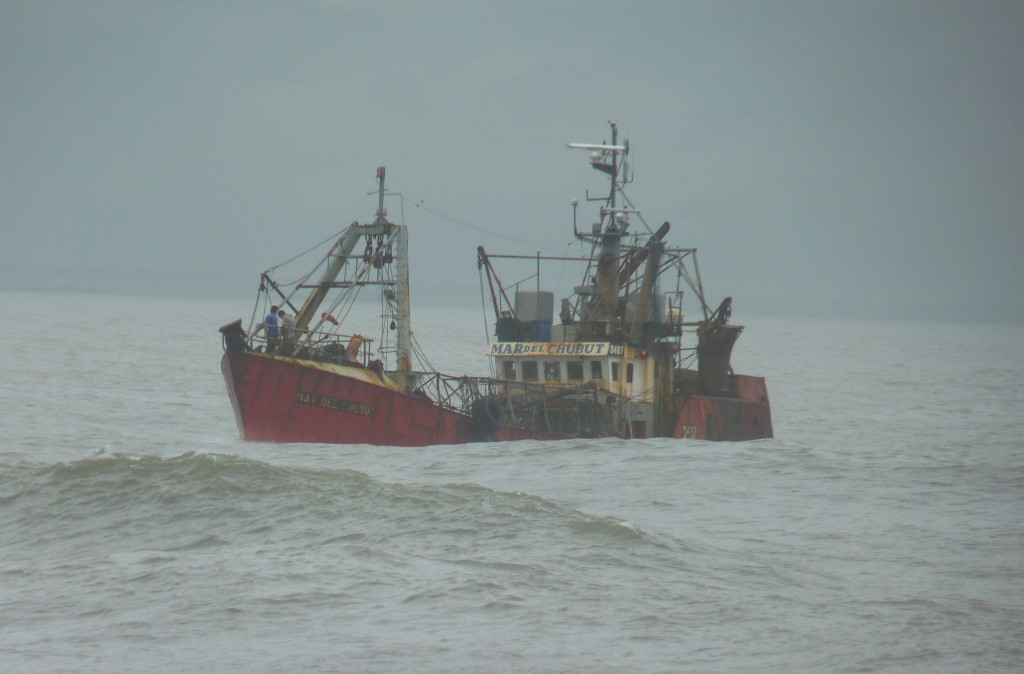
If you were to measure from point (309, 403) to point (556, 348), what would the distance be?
732cm

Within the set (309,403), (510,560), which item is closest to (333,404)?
(309,403)

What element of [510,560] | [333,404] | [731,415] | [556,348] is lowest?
[510,560]

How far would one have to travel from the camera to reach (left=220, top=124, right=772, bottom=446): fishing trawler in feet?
97.5

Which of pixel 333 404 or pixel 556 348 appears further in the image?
pixel 556 348

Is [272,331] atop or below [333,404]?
atop

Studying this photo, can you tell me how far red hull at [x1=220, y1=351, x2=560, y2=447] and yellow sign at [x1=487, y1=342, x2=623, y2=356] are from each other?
4.25 metres

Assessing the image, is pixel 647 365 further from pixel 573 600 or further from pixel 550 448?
pixel 573 600

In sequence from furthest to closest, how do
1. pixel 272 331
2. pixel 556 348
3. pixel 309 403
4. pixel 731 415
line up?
pixel 731 415 < pixel 556 348 < pixel 272 331 < pixel 309 403

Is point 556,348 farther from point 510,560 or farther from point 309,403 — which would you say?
point 510,560

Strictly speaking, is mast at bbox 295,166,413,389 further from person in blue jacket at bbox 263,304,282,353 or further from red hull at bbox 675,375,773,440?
red hull at bbox 675,375,773,440

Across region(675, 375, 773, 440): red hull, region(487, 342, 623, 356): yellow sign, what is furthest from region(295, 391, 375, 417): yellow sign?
region(675, 375, 773, 440): red hull

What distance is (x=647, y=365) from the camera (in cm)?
3450

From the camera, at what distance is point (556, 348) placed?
33250mm

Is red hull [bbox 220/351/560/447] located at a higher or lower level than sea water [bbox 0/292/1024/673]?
higher
